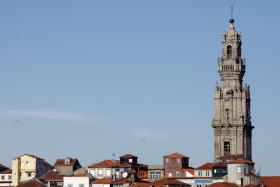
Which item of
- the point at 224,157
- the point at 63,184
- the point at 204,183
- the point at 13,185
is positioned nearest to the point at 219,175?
the point at 204,183

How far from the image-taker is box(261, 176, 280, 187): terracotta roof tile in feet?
572

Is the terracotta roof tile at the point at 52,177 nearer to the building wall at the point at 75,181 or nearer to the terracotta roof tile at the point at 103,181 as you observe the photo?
the building wall at the point at 75,181

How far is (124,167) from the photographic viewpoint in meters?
189

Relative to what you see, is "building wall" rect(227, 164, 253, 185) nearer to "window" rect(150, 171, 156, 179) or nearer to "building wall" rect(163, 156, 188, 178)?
"building wall" rect(163, 156, 188, 178)

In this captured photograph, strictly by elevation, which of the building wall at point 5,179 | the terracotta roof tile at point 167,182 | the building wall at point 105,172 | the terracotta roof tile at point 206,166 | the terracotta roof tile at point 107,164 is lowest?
the terracotta roof tile at point 167,182

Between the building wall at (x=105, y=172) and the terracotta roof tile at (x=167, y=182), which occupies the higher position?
the building wall at (x=105, y=172)

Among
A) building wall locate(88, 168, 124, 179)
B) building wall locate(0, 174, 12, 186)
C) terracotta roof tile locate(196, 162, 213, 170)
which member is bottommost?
building wall locate(0, 174, 12, 186)

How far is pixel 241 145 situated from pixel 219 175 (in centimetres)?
2182

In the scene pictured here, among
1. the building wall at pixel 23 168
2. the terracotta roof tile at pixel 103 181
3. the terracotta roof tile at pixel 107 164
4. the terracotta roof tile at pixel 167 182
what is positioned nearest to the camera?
the terracotta roof tile at pixel 167 182

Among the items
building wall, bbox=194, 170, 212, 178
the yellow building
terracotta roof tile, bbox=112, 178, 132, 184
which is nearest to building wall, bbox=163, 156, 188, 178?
building wall, bbox=194, 170, 212, 178

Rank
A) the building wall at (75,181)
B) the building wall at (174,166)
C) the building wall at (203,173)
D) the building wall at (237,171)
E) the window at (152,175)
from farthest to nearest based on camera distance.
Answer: the window at (152,175) < the building wall at (174,166) < the building wall at (75,181) < the building wall at (203,173) < the building wall at (237,171)

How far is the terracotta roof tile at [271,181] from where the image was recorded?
174375mm

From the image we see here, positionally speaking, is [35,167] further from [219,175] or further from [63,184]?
[219,175]

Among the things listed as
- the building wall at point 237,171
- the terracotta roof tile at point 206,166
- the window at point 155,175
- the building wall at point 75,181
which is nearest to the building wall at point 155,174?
the window at point 155,175
